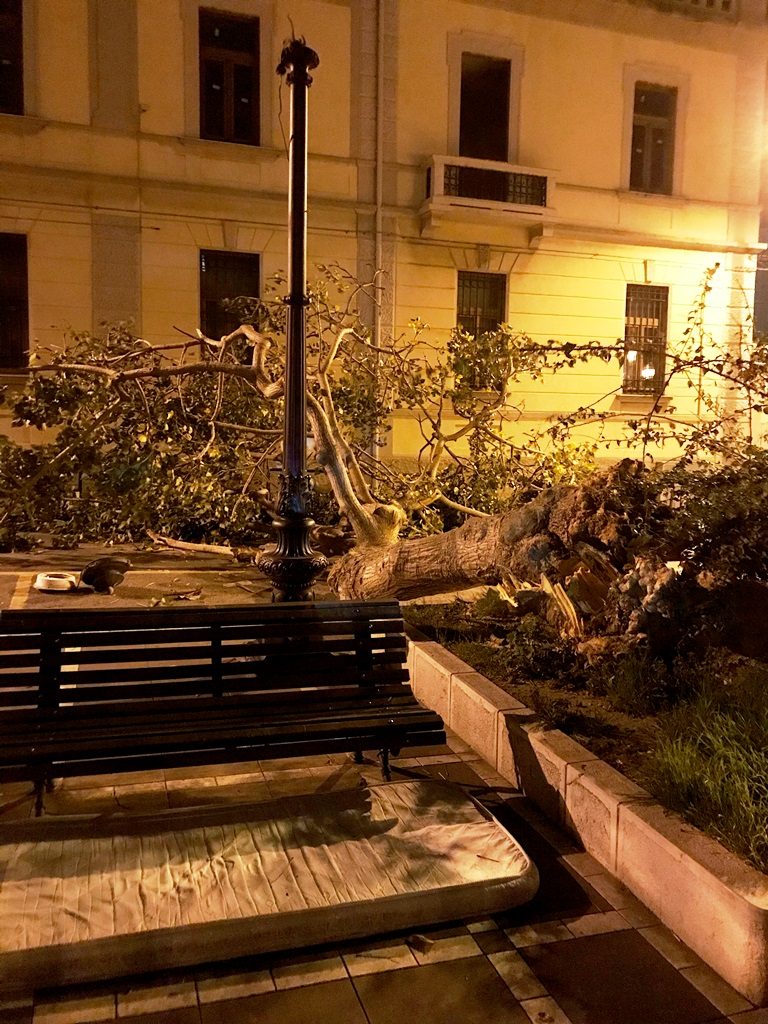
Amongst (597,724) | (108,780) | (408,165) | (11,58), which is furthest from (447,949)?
(11,58)

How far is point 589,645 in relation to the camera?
17.8ft

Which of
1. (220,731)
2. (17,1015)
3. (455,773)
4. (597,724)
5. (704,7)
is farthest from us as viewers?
(704,7)

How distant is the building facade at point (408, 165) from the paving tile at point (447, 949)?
33.9 feet

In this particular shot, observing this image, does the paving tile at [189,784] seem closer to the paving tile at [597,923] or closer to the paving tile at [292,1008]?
the paving tile at [292,1008]

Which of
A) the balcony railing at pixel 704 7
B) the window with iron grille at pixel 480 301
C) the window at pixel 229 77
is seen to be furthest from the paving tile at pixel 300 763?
the balcony railing at pixel 704 7

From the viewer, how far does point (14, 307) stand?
14.2 metres

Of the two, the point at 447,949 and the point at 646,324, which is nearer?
the point at 447,949

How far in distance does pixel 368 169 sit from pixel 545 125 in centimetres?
379

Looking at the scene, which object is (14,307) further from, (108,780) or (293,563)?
(108,780)

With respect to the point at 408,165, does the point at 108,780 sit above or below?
below

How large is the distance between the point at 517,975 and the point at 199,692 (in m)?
1.89

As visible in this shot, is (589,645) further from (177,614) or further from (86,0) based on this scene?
(86,0)

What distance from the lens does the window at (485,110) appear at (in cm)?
1647

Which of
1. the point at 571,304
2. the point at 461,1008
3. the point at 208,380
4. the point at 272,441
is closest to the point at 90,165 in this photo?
the point at 208,380
